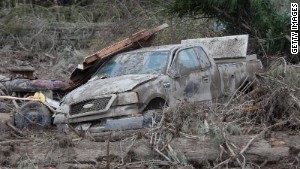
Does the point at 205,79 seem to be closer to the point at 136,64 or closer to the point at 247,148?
the point at 136,64

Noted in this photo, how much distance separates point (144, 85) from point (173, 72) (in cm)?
86

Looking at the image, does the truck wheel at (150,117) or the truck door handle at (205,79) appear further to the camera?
the truck door handle at (205,79)

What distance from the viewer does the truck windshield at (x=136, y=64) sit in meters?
10.1

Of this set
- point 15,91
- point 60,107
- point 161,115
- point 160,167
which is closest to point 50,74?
point 15,91

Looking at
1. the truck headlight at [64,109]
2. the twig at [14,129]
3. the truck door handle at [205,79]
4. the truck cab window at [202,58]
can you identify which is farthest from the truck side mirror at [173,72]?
the twig at [14,129]

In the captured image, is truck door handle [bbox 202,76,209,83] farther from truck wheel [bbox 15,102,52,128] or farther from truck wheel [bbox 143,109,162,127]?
truck wheel [bbox 15,102,52,128]

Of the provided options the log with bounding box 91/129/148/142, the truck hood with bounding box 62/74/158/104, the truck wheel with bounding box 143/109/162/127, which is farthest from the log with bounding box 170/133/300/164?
the truck hood with bounding box 62/74/158/104

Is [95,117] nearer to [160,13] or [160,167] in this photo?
[160,167]

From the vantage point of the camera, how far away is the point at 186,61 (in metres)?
10.5

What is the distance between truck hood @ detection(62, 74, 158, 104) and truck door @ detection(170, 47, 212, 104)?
53cm

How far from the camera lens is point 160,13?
16344 millimetres

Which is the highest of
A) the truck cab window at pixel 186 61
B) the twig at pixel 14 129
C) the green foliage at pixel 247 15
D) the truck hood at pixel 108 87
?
the green foliage at pixel 247 15

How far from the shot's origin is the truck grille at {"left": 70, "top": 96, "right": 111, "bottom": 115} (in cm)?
896

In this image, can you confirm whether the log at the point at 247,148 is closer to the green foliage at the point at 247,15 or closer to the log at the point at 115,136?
the log at the point at 115,136
